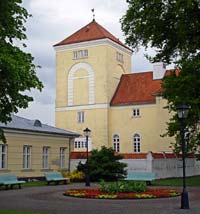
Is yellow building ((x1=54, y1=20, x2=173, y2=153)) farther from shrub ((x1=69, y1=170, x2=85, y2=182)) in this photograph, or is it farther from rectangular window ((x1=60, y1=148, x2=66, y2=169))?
shrub ((x1=69, y1=170, x2=85, y2=182))

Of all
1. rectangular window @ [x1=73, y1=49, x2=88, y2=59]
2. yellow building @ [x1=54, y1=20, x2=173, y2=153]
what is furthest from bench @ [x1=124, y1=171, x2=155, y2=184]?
rectangular window @ [x1=73, y1=49, x2=88, y2=59]

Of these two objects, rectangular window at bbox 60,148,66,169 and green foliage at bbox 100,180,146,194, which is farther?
rectangular window at bbox 60,148,66,169

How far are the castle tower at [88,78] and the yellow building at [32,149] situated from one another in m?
20.0

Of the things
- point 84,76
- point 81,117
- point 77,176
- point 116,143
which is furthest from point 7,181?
point 84,76

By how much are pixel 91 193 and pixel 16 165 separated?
13.7 meters

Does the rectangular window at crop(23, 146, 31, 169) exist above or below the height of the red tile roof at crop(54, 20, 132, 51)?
below

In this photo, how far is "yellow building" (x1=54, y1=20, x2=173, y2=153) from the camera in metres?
59.2

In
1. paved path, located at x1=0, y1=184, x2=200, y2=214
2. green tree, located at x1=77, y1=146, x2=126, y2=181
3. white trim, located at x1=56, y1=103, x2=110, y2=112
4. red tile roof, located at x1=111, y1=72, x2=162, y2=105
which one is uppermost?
red tile roof, located at x1=111, y1=72, x2=162, y2=105

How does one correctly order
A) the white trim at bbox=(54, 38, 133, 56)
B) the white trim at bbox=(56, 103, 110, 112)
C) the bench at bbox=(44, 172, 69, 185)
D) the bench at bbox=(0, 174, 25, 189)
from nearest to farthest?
the bench at bbox=(0, 174, 25, 189)
the bench at bbox=(44, 172, 69, 185)
the white trim at bbox=(56, 103, 110, 112)
the white trim at bbox=(54, 38, 133, 56)

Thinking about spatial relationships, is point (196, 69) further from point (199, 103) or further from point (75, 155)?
point (75, 155)

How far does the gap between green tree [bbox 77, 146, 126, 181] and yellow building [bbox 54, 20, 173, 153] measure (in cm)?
2171

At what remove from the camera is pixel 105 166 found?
1368 inches

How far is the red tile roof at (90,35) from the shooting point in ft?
208

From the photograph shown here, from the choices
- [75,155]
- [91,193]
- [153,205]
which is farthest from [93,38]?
[153,205]
